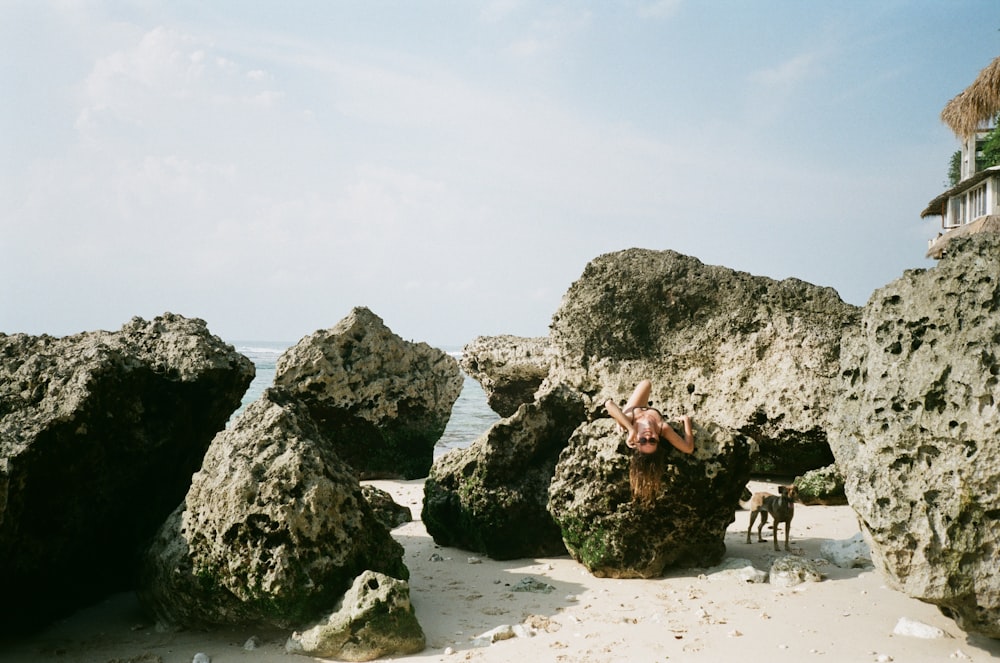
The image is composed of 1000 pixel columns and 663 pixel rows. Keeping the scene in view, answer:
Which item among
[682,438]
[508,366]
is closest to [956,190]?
[508,366]

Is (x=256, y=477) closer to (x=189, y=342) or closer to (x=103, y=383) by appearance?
(x=103, y=383)

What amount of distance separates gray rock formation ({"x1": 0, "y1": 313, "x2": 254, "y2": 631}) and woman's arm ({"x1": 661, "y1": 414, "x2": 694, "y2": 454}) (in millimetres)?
4013

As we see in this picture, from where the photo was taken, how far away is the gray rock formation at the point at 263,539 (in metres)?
5.77

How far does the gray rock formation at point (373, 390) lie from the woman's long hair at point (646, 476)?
19.7ft

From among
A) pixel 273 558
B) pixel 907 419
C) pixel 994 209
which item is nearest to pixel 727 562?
pixel 907 419

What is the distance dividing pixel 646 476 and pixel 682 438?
48cm

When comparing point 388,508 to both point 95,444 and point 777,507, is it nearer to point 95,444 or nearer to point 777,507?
point 95,444

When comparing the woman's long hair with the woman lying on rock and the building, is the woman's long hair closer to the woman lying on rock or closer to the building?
the woman lying on rock

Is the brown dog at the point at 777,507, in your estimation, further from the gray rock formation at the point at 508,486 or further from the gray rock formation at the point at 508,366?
the gray rock formation at the point at 508,366

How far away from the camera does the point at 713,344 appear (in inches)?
494

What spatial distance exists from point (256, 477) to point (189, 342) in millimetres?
2050

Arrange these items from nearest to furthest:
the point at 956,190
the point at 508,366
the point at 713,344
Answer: the point at 713,344 < the point at 508,366 < the point at 956,190

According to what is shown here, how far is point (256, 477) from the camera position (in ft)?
19.7

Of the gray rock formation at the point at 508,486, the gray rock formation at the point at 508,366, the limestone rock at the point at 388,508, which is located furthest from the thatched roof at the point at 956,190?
the limestone rock at the point at 388,508
